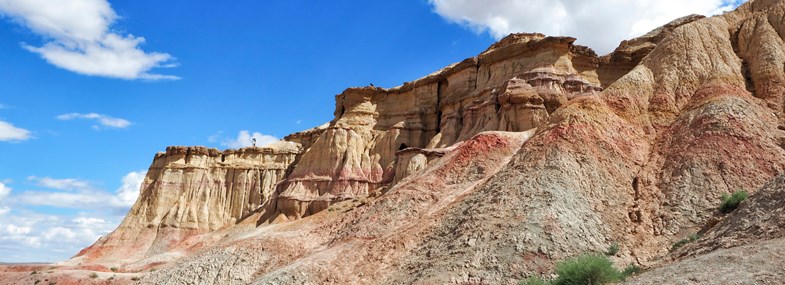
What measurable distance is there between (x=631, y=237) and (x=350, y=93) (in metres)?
43.1

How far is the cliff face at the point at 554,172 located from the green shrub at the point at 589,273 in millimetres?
1842

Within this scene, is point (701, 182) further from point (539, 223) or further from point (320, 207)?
point (320, 207)

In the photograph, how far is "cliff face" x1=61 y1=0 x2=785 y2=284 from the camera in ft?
89.9

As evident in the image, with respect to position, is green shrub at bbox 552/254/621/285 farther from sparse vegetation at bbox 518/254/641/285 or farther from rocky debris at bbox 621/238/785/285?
rocky debris at bbox 621/238/785/285

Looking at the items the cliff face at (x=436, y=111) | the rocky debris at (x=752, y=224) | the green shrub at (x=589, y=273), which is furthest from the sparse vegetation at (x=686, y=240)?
the cliff face at (x=436, y=111)

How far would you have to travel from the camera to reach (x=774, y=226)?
20.4m

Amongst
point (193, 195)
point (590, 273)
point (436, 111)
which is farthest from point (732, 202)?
point (193, 195)

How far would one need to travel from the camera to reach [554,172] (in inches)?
1208

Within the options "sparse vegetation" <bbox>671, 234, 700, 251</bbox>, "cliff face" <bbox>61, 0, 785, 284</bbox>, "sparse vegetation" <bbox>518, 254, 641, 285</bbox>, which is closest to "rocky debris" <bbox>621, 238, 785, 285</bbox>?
"cliff face" <bbox>61, 0, 785, 284</bbox>

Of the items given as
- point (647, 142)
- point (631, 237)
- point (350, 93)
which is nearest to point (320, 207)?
point (350, 93)

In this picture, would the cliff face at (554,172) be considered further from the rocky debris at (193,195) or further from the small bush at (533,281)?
the rocky debris at (193,195)

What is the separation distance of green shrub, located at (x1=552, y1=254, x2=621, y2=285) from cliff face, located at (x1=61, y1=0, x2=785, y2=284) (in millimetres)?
1842

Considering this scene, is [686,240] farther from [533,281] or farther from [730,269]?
[730,269]

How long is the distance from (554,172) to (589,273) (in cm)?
1005
